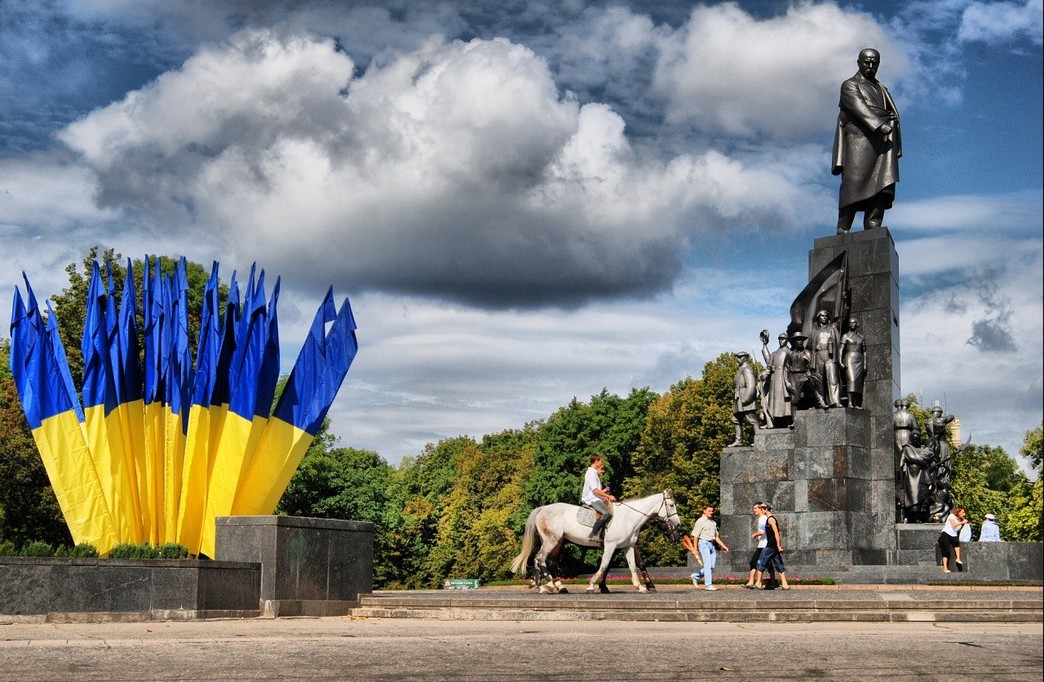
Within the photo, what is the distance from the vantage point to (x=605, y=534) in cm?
2056

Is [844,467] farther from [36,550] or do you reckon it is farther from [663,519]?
[36,550]

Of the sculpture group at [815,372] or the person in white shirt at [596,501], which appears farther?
the sculpture group at [815,372]

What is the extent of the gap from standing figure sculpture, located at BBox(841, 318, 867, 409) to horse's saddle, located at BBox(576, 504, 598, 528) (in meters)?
8.80

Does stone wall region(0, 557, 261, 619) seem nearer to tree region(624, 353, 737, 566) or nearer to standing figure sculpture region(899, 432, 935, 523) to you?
standing figure sculpture region(899, 432, 935, 523)

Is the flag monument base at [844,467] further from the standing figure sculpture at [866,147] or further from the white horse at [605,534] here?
the white horse at [605,534]

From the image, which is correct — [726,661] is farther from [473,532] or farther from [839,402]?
[473,532]

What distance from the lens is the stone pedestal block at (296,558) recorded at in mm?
19094

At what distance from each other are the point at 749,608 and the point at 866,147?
1518 cm

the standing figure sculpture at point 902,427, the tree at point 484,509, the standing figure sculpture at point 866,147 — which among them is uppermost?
the standing figure sculpture at point 866,147

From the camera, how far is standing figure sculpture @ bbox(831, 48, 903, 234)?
2847cm

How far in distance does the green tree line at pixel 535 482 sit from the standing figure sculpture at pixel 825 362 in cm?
2314

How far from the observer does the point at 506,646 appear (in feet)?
41.7

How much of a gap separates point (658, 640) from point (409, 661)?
3121 millimetres

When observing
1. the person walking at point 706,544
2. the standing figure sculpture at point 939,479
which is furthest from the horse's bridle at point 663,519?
the standing figure sculpture at point 939,479
